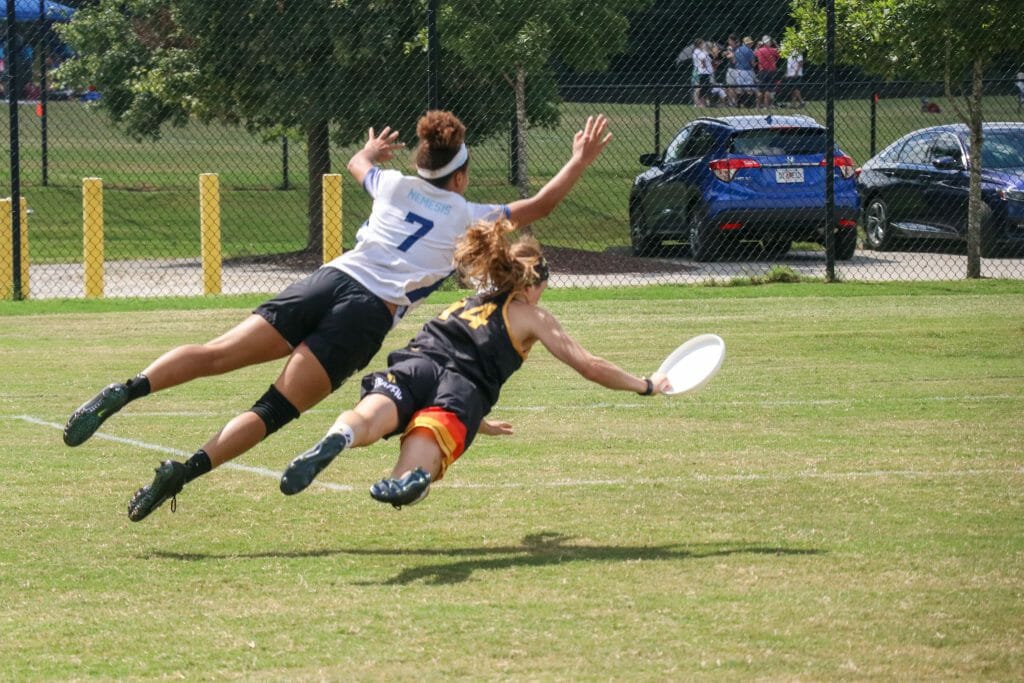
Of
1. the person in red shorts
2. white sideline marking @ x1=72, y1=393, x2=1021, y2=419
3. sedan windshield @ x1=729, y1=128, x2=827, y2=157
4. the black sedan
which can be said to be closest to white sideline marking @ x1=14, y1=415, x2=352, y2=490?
white sideline marking @ x1=72, y1=393, x2=1021, y2=419

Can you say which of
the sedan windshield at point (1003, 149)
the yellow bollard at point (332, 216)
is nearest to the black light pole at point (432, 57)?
the yellow bollard at point (332, 216)

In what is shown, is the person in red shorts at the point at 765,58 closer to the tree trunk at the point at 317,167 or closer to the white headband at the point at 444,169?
the tree trunk at the point at 317,167

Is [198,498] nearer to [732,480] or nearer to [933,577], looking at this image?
[732,480]

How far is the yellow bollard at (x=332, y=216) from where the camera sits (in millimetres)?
16891

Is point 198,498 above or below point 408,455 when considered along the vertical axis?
below

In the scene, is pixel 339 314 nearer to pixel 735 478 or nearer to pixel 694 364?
pixel 694 364

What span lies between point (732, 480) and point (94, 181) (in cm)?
1026

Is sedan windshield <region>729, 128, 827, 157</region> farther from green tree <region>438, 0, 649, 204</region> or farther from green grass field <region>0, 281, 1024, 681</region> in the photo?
green grass field <region>0, 281, 1024, 681</region>

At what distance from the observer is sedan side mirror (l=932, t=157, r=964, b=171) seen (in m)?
19.9

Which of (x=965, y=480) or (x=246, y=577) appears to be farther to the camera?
(x=965, y=480)

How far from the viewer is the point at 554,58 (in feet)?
64.0

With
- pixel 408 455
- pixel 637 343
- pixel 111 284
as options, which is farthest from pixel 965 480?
pixel 111 284

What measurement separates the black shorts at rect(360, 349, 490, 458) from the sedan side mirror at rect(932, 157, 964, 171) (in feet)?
48.0

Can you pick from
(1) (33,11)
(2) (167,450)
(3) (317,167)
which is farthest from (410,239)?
(1) (33,11)
